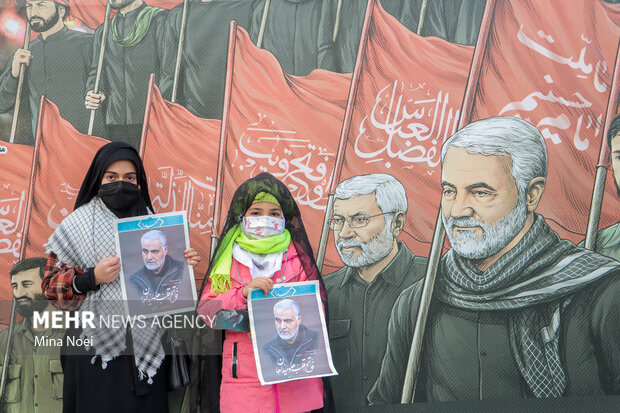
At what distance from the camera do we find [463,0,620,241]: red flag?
12.0 feet

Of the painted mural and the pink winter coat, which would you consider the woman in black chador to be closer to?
the pink winter coat

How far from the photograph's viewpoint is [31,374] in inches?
139

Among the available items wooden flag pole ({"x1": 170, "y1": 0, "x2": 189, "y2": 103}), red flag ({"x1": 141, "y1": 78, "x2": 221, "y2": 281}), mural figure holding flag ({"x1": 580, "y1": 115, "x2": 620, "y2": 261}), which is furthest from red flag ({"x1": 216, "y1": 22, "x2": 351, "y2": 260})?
mural figure holding flag ({"x1": 580, "y1": 115, "x2": 620, "y2": 261})

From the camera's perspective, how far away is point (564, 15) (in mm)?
3676

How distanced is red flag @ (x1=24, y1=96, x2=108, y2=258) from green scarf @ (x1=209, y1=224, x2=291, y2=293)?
107 cm

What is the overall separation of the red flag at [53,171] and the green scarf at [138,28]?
0.56m

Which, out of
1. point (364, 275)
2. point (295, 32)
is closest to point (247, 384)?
point (364, 275)

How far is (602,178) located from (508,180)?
582mm

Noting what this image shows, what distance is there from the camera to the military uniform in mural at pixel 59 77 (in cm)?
361

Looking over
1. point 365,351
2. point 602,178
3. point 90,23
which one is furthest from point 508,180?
point 90,23

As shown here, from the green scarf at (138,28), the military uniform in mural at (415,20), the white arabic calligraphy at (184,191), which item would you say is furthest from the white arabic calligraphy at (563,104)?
the green scarf at (138,28)

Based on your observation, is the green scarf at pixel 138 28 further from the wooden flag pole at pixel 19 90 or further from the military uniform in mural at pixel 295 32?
the military uniform in mural at pixel 295 32

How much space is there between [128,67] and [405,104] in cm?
168

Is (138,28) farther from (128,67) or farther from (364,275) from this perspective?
(364,275)
